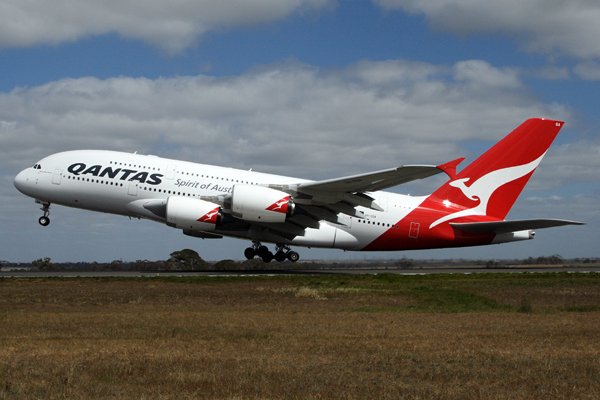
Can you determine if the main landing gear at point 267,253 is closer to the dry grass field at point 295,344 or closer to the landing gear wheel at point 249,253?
the landing gear wheel at point 249,253

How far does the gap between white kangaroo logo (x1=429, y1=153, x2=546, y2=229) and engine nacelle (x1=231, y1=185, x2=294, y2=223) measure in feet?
39.5

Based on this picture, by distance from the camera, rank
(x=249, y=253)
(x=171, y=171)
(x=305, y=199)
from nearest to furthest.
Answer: (x=305, y=199) → (x=171, y=171) → (x=249, y=253)

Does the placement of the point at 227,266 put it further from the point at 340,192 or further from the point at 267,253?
the point at 340,192

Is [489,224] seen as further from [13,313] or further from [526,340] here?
[13,313]

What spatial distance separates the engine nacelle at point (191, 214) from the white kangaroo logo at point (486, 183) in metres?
14.9

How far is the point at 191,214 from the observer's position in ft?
91.8

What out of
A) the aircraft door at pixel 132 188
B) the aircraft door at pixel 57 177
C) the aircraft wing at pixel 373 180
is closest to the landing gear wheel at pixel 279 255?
the aircraft wing at pixel 373 180

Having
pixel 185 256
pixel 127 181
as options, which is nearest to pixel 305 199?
pixel 127 181

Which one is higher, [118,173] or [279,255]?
[118,173]

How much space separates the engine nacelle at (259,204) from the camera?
2745 centimetres

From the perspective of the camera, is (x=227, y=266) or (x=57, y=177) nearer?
(x=57, y=177)

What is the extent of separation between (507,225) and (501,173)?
416 centimetres

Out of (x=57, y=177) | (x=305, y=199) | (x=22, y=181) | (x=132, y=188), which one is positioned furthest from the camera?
(x=22, y=181)

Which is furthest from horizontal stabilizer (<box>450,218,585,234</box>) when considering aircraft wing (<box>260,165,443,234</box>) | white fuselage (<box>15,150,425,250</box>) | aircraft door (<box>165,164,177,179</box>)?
aircraft door (<box>165,164,177,179</box>)
